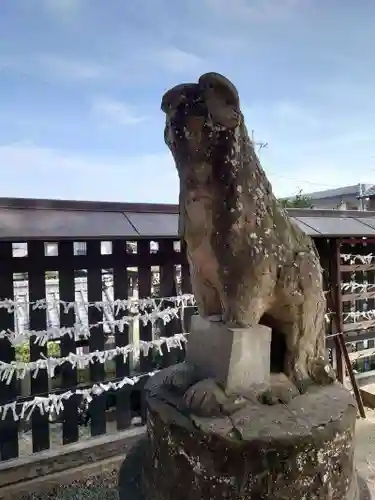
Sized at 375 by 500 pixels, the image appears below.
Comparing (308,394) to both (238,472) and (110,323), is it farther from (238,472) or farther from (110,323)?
(110,323)

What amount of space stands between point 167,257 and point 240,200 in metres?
1.99

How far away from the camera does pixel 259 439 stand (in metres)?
1.35

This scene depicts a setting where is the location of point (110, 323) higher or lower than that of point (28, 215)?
lower

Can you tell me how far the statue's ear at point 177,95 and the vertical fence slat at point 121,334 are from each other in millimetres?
1820

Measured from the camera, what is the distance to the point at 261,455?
53.2 inches

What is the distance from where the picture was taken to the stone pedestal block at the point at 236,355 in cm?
155

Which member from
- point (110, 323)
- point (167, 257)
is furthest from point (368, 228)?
point (110, 323)

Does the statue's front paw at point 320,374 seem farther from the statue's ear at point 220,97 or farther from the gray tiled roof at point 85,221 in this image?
the gray tiled roof at point 85,221

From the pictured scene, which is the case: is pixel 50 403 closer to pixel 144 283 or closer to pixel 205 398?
pixel 144 283

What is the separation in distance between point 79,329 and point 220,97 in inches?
86.4

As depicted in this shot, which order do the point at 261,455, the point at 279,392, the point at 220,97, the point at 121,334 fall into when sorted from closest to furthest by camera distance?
the point at 261,455 < the point at 220,97 < the point at 279,392 < the point at 121,334

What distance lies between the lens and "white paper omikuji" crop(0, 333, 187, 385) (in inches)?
110

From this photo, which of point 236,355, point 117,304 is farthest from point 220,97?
point 117,304

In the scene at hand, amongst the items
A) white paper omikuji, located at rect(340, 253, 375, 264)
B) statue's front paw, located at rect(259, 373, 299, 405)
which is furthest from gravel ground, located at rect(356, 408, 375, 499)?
statue's front paw, located at rect(259, 373, 299, 405)
